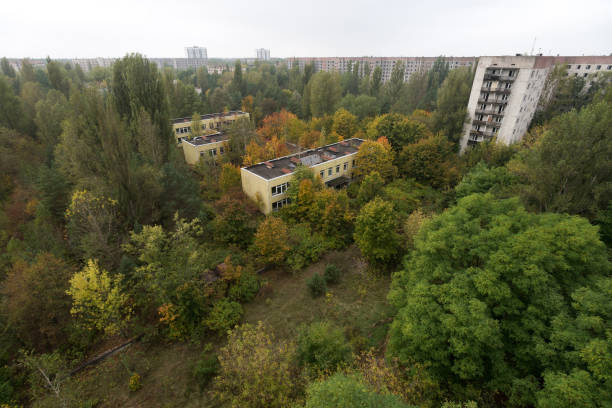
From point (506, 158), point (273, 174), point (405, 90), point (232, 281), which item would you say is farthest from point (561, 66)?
point (232, 281)

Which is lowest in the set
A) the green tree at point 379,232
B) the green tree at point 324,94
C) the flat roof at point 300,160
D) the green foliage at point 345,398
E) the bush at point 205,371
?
the bush at point 205,371

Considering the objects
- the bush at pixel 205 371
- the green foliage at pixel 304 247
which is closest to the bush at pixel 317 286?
the green foliage at pixel 304 247

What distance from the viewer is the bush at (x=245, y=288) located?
23.8 meters

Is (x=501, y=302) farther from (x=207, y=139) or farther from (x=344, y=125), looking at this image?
(x=207, y=139)

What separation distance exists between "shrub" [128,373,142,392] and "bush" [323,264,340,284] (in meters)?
16.4

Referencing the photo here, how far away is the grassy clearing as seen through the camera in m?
16.9

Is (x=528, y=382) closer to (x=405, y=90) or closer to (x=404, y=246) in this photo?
(x=404, y=246)

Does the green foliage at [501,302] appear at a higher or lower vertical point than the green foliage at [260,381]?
higher

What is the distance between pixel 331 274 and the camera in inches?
1034

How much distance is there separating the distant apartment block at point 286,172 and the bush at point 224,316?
14761mm

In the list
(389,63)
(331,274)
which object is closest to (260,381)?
(331,274)

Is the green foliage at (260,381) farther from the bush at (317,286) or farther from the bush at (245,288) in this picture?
the bush at (317,286)

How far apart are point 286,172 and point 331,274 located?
15940mm

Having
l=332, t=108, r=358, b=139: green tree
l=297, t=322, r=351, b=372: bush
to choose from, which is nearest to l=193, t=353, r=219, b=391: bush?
l=297, t=322, r=351, b=372: bush
